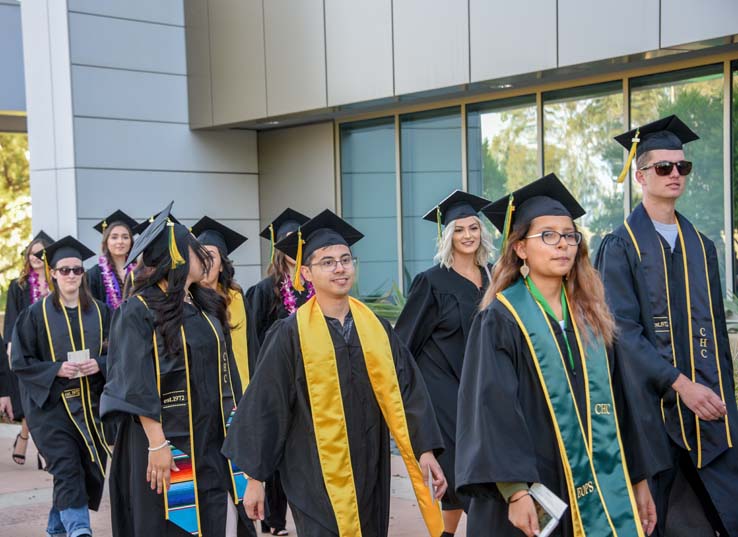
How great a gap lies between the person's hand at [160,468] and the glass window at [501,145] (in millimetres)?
7780

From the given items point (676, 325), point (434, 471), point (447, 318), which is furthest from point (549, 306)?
point (447, 318)

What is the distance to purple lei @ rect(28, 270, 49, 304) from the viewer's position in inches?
419

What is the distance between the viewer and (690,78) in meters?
10.6

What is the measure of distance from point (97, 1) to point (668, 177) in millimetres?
11375

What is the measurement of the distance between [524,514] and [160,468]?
208cm

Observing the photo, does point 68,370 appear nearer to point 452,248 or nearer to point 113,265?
point 113,265

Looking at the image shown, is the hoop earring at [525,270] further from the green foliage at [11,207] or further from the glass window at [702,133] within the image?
the green foliage at [11,207]

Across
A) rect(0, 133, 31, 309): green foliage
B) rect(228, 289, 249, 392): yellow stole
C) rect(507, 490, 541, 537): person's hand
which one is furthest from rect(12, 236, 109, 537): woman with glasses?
rect(0, 133, 31, 309): green foliage

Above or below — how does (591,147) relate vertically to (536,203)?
above

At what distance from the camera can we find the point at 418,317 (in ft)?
22.0

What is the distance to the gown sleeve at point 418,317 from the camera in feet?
22.1

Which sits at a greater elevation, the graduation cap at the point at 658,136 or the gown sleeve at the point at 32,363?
the graduation cap at the point at 658,136

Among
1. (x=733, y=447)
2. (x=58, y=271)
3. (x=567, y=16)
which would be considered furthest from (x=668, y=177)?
(x=567, y=16)

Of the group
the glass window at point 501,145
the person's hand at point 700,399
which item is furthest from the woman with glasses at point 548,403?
the glass window at point 501,145
